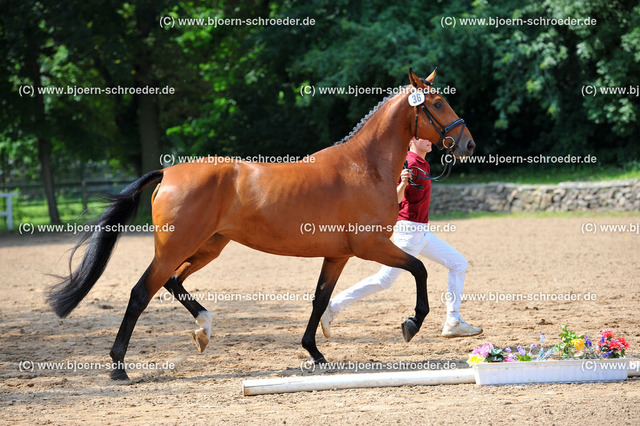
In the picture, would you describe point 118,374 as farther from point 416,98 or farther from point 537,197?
point 537,197

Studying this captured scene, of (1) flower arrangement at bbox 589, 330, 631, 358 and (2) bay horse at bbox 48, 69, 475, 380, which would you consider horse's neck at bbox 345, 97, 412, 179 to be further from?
(1) flower arrangement at bbox 589, 330, 631, 358

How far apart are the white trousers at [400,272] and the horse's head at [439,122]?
2.88 ft

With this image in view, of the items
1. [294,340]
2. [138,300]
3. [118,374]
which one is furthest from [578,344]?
[118,374]

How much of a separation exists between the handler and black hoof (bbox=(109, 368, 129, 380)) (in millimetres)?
1764

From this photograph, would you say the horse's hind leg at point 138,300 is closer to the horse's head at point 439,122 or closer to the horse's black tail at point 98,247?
the horse's black tail at point 98,247

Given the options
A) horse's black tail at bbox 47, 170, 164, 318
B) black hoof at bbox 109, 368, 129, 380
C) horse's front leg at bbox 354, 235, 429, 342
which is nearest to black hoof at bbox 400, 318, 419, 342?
horse's front leg at bbox 354, 235, 429, 342

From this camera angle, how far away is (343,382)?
4.81 meters

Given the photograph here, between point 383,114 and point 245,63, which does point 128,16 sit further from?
point 383,114

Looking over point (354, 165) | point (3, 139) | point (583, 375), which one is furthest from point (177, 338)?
point (3, 139)

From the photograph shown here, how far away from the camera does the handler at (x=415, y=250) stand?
6246 mm

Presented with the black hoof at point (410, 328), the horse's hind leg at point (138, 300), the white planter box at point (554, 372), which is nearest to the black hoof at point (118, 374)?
the horse's hind leg at point (138, 300)

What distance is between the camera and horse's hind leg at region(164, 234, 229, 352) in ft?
19.6

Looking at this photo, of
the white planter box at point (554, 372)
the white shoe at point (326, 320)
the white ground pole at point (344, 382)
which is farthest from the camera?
the white shoe at point (326, 320)

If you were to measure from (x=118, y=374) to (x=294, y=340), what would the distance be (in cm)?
189
